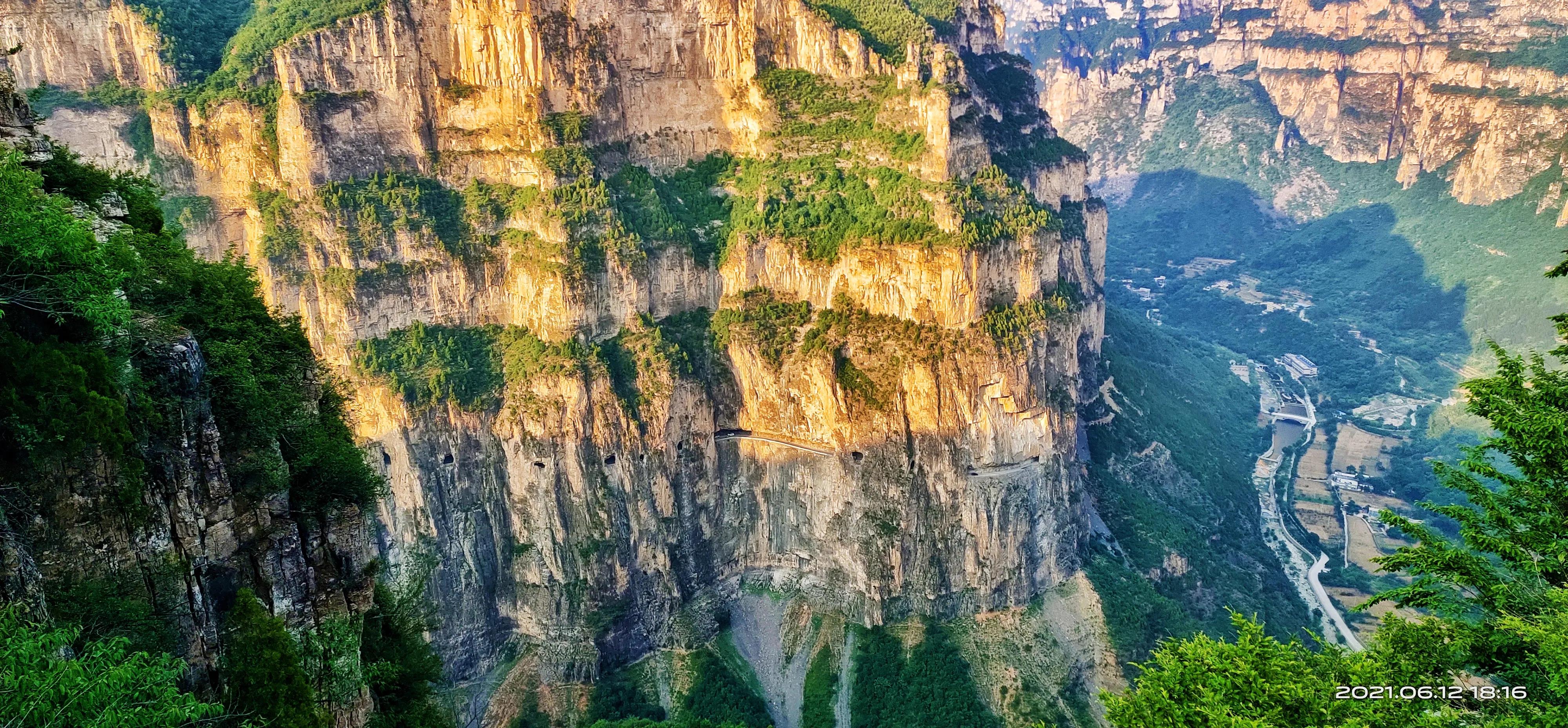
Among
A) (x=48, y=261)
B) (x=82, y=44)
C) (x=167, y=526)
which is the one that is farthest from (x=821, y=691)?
(x=82, y=44)

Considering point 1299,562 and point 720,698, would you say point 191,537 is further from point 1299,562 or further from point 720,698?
point 1299,562

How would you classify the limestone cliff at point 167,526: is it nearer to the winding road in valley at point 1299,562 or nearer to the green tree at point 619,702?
the green tree at point 619,702

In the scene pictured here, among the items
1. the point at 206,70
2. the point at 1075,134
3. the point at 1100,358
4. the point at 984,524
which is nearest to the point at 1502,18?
the point at 1075,134

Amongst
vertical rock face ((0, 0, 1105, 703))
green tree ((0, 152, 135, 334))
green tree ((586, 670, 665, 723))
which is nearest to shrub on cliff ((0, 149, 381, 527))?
green tree ((0, 152, 135, 334))

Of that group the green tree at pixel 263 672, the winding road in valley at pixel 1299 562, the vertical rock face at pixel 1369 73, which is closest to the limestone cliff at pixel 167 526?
the green tree at pixel 263 672

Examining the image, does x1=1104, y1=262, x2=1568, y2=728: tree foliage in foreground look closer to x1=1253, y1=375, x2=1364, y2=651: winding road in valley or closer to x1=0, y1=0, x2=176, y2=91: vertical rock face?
x1=1253, y1=375, x2=1364, y2=651: winding road in valley

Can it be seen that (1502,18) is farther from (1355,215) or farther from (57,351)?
(57,351)
